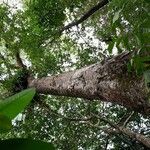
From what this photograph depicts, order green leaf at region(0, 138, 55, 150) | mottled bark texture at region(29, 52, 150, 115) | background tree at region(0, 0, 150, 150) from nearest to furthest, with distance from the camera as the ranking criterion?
green leaf at region(0, 138, 55, 150), mottled bark texture at region(29, 52, 150, 115), background tree at region(0, 0, 150, 150)

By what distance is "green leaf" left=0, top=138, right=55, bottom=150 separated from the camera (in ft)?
1.41

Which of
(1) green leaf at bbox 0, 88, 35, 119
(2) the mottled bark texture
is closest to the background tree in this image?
(2) the mottled bark texture

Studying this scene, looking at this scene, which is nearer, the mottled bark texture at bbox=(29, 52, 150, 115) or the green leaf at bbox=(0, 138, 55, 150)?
the green leaf at bbox=(0, 138, 55, 150)

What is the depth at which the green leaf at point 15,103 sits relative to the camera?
1.57ft

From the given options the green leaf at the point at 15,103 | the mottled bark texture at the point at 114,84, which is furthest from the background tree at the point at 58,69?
the green leaf at the point at 15,103

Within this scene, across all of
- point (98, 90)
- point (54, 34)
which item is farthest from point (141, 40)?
point (54, 34)

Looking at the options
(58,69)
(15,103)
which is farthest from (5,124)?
(58,69)

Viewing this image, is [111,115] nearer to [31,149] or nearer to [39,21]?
[39,21]

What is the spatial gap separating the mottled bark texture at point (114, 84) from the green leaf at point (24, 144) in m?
2.25

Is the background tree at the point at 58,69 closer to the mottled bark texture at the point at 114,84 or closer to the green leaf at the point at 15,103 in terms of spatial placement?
Result: the mottled bark texture at the point at 114,84

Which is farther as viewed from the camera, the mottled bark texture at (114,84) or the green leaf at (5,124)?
the mottled bark texture at (114,84)

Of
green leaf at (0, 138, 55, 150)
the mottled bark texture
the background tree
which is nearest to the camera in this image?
green leaf at (0, 138, 55, 150)

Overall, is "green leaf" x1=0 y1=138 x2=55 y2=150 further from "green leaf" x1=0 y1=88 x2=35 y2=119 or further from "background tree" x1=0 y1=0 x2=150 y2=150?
"background tree" x1=0 y1=0 x2=150 y2=150

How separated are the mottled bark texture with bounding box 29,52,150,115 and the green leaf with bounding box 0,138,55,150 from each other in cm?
225
